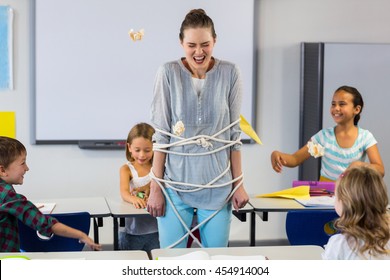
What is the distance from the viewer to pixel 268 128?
213 inches

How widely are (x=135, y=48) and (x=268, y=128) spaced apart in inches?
50.8

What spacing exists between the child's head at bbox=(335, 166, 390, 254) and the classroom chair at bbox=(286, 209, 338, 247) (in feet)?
3.89

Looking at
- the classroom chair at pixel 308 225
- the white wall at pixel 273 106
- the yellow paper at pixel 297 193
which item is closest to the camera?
the classroom chair at pixel 308 225

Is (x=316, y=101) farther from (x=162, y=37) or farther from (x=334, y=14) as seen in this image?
(x=162, y=37)

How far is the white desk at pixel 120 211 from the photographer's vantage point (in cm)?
347

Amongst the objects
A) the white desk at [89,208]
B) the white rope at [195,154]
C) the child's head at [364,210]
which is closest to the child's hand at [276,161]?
the white desk at [89,208]

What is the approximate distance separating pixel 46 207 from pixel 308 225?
1.43 metres

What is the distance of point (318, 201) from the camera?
3756mm

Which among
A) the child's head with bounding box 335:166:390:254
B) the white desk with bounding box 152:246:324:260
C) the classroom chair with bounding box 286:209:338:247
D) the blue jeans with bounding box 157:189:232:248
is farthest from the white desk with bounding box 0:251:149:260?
the classroom chair with bounding box 286:209:338:247

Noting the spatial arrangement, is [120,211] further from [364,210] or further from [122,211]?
[364,210]

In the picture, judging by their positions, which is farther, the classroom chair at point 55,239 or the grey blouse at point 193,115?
the classroom chair at point 55,239

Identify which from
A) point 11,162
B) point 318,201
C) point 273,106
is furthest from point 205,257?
point 273,106

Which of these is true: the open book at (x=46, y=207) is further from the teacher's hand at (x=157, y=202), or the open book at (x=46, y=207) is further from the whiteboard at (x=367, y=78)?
the whiteboard at (x=367, y=78)

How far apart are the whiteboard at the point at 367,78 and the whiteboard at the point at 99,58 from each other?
0.88 meters
